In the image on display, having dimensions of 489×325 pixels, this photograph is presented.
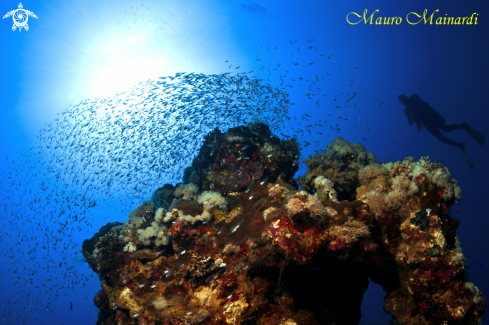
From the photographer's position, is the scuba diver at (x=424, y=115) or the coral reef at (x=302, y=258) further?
the scuba diver at (x=424, y=115)

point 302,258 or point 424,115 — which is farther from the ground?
point 424,115

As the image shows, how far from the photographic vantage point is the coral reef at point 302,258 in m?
5.27

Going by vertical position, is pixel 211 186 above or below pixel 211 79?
below

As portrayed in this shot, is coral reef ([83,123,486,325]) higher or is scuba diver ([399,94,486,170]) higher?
scuba diver ([399,94,486,170])

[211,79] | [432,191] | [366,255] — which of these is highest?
[211,79]

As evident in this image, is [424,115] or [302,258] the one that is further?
[424,115]

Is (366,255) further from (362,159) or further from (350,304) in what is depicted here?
(362,159)

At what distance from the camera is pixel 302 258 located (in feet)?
16.6

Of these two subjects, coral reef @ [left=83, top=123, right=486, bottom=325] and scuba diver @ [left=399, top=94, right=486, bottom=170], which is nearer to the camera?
coral reef @ [left=83, top=123, right=486, bottom=325]

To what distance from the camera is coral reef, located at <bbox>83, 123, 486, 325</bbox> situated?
527cm

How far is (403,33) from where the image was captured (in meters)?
61.3

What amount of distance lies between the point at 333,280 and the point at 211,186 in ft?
21.2

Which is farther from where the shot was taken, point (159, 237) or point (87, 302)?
point (87, 302)

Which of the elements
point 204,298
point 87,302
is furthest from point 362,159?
point 87,302
